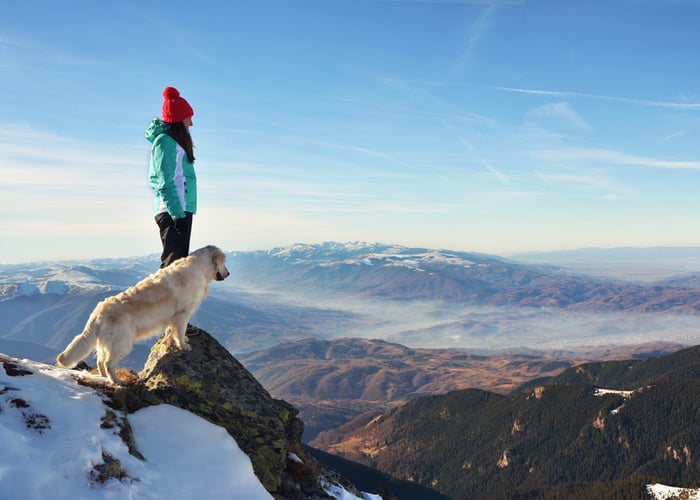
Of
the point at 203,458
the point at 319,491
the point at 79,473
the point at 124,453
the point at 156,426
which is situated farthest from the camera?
the point at 319,491

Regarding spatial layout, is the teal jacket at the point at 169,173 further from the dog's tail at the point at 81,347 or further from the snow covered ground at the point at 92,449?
the snow covered ground at the point at 92,449

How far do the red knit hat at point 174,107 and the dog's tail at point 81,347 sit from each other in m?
6.12

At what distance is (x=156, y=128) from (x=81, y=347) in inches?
255

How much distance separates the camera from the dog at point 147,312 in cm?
1268

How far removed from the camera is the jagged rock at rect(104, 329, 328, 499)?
13227 mm

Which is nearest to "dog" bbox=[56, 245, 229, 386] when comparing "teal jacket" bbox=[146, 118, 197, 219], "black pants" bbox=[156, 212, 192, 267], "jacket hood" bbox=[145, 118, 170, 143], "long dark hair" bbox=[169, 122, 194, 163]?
"black pants" bbox=[156, 212, 192, 267]

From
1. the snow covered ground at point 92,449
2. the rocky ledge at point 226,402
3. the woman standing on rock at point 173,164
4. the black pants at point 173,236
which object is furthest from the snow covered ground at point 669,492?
the woman standing on rock at point 173,164

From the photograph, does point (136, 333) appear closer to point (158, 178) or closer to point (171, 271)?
point (171, 271)

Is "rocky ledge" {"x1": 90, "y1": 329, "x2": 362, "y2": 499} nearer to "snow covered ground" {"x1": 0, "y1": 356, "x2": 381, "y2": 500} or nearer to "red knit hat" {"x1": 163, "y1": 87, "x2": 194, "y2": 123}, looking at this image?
"snow covered ground" {"x1": 0, "y1": 356, "x2": 381, "y2": 500}

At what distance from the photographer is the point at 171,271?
14.0 metres

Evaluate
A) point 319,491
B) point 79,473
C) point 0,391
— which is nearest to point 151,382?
point 0,391

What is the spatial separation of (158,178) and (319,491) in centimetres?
1155

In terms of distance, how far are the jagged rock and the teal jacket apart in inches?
181

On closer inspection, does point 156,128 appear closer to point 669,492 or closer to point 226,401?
point 226,401
